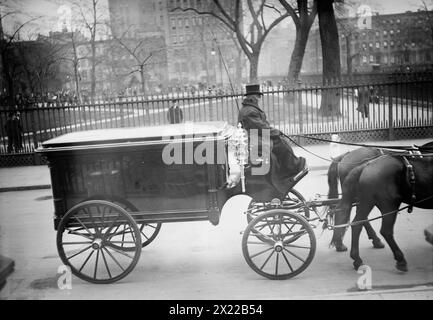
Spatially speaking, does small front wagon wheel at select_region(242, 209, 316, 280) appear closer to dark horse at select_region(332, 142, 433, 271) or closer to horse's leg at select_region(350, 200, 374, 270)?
horse's leg at select_region(350, 200, 374, 270)

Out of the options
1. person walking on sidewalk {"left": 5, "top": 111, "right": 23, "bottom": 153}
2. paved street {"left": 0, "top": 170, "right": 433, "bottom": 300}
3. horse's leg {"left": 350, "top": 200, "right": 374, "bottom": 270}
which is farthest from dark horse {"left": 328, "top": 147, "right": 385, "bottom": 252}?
person walking on sidewalk {"left": 5, "top": 111, "right": 23, "bottom": 153}

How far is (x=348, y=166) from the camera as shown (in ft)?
16.8

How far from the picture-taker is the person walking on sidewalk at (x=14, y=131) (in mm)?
12469

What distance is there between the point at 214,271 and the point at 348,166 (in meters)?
2.02

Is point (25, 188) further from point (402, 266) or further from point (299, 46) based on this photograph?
point (299, 46)

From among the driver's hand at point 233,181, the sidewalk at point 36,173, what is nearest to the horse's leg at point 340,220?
the driver's hand at point 233,181

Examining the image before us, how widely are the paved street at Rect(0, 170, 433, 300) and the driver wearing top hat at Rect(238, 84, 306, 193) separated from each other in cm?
108

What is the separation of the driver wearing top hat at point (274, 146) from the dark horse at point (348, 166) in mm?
523

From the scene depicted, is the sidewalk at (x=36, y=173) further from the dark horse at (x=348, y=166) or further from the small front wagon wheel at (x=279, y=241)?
the small front wagon wheel at (x=279, y=241)

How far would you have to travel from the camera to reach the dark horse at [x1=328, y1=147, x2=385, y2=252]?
16.4 ft

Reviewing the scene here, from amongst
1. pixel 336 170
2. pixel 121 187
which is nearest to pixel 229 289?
pixel 121 187
